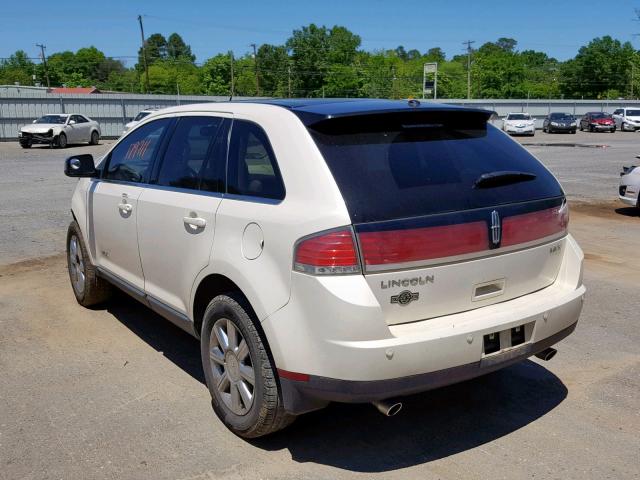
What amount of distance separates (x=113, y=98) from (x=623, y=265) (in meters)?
35.1

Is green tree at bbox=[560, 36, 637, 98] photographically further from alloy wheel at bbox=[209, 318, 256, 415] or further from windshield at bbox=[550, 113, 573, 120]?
alloy wheel at bbox=[209, 318, 256, 415]

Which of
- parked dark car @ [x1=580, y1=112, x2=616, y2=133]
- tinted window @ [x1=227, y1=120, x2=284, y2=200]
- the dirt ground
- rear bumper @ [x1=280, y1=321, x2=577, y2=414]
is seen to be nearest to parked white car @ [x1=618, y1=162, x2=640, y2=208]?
the dirt ground

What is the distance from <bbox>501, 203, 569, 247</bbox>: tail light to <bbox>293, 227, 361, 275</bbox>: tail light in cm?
88

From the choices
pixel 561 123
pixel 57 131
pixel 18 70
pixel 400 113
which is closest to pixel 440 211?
pixel 400 113

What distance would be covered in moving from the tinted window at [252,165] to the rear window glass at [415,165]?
1.01 ft

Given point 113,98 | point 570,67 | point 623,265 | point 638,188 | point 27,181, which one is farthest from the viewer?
point 570,67

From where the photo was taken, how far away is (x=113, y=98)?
1508 inches

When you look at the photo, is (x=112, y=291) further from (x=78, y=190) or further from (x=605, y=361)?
(x=605, y=361)

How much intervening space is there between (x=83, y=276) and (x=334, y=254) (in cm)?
356

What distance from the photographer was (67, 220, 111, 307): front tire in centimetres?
576

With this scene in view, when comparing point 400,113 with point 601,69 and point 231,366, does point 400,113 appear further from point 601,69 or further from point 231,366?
point 601,69

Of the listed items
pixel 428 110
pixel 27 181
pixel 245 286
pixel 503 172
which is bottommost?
pixel 27 181

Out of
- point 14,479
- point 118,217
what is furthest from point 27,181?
point 14,479

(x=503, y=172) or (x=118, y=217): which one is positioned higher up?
(x=503, y=172)
